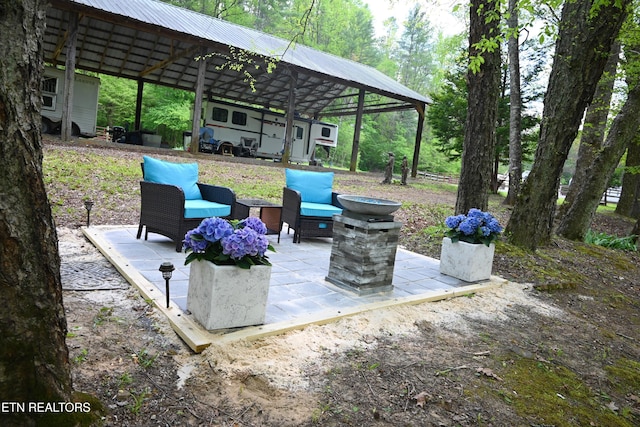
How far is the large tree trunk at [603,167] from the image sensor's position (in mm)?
7496

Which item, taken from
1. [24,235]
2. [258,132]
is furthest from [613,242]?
[258,132]

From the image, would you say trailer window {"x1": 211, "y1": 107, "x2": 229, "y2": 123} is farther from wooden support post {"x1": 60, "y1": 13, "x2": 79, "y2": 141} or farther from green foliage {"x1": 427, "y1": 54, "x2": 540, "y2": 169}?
green foliage {"x1": 427, "y1": 54, "x2": 540, "y2": 169}

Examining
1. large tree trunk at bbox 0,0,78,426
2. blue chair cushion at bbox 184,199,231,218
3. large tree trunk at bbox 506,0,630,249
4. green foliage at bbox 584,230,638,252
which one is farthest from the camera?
green foliage at bbox 584,230,638,252

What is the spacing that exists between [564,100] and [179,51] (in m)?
13.0

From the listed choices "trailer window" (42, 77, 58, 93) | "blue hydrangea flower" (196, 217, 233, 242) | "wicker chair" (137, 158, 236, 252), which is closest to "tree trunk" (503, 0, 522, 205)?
"wicker chair" (137, 158, 236, 252)

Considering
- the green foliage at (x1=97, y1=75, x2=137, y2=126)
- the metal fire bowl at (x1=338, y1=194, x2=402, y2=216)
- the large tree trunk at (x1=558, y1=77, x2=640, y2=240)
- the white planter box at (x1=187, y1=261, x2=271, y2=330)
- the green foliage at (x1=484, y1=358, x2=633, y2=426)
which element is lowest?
the green foliage at (x1=484, y1=358, x2=633, y2=426)

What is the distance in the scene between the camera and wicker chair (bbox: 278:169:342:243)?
5.03 meters

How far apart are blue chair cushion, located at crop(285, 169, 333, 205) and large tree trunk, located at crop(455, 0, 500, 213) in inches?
73.6

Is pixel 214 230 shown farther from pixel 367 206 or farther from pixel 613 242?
pixel 613 242

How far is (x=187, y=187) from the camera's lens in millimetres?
4668

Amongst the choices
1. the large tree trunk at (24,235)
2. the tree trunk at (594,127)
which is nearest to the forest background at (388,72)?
the large tree trunk at (24,235)

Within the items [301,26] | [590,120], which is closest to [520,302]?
[301,26]

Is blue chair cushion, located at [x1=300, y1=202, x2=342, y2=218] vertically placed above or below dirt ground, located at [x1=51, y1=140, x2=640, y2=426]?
above

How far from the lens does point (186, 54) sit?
12734 millimetres
